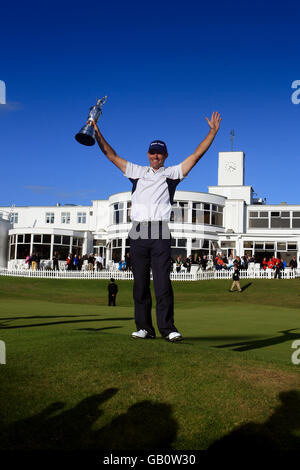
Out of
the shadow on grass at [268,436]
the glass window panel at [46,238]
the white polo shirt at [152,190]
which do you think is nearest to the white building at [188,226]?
the glass window panel at [46,238]

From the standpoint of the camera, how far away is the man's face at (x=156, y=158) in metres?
6.74

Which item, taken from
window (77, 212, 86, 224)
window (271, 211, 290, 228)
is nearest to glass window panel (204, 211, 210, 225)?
window (271, 211, 290, 228)

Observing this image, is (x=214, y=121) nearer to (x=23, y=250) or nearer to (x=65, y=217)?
(x=23, y=250)

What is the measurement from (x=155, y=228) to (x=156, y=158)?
107cm

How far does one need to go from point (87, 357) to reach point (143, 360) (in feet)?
1.92

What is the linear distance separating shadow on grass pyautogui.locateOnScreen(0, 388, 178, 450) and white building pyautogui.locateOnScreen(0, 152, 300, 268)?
42.8m

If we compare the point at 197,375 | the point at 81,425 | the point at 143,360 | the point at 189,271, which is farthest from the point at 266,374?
the point at 189,271

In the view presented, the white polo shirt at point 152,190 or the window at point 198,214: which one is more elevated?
the window at point 198,214

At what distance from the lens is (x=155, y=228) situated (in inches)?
249

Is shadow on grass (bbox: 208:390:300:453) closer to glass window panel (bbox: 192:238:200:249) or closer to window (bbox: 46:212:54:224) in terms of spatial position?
glass window panel (bbox: 192:238:200:249)

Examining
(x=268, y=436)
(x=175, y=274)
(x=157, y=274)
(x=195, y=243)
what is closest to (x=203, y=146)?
(x=157, y=274)

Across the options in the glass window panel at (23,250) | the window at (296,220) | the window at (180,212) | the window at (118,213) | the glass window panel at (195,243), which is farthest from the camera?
the glass window panel at (23,250)

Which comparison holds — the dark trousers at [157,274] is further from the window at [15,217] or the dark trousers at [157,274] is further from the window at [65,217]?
the window at [15,217]

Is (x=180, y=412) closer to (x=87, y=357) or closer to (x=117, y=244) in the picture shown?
(x=87, y=357)
